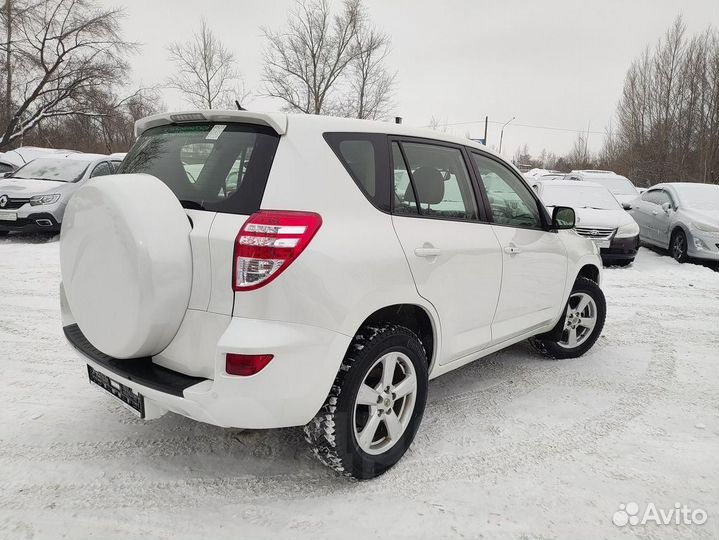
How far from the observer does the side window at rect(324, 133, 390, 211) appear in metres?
2.33

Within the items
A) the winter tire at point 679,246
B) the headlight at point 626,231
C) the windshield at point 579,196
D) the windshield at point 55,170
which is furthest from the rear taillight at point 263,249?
the windshield at point 55,170

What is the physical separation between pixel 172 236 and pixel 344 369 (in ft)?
3.08

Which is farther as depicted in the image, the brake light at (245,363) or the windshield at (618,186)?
the windshield at (618,186)

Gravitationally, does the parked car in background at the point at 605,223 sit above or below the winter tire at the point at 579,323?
above

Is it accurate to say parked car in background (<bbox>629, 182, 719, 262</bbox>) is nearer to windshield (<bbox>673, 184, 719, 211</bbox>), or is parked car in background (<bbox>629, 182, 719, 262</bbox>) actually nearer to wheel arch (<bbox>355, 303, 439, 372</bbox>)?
windshield (<bbox>673, 184, 719, 211</bbox>)

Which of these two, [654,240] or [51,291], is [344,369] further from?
[654,240]

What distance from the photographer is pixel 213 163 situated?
2.28 meters

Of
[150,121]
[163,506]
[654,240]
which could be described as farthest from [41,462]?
[654,240]

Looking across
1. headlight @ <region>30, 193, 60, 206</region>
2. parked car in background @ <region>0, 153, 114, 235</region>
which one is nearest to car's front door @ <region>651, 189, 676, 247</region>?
parked car in background @ <region>0, 153, 114, 235</region>

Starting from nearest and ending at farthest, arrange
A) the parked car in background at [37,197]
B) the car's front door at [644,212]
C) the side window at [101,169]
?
the parked car in background at [37,197] < the side window at [101,169] < the car's front door at [644,212]

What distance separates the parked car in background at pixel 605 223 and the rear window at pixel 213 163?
674 cm

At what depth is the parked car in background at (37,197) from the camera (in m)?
8.91

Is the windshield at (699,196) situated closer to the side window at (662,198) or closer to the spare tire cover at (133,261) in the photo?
the side window at (662,198)

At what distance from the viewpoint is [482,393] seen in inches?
140
